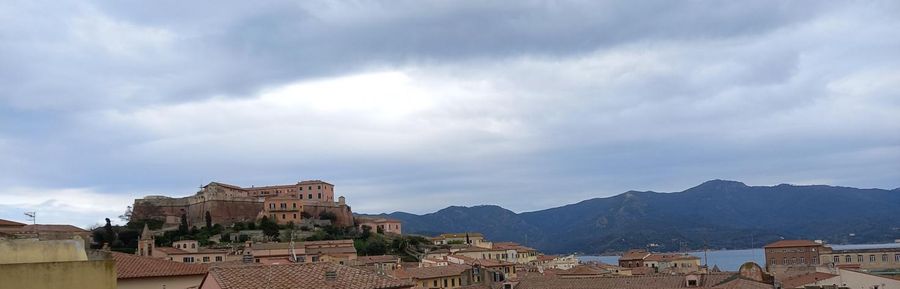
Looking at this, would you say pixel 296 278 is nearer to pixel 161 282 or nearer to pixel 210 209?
pixel 161 282

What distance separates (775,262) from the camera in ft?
328

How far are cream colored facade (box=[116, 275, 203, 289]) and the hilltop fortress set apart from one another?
100 meters

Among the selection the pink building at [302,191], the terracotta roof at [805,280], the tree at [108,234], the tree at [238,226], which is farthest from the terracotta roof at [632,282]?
the pink building at [302,191]

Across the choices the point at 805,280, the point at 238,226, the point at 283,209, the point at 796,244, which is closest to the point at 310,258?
the point at 238,226

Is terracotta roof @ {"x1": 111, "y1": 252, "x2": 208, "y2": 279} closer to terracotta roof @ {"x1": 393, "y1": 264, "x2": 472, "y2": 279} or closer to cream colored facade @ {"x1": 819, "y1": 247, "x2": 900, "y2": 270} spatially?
terracotta roof @ {"x1": 393, "y1": 264, "x2": 472, "y2": 279}

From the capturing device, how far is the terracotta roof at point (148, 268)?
24.2 meters

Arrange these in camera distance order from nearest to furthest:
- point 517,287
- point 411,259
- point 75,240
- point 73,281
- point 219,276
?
point 73,281
point 75,240
point 219,276
point 517,287
point 411,259

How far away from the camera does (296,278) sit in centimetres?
2036

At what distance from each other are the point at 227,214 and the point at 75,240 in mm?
121365

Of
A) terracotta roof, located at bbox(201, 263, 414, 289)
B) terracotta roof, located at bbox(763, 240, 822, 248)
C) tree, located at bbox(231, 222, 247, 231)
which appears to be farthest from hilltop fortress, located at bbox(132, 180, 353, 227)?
terracotta roof, located at bbox(201, 263, 414, 289)

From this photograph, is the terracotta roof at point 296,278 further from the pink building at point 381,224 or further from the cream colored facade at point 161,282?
the pink building at point 381,224

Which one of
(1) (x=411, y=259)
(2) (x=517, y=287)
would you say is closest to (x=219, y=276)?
(2) (x=517, y=287)

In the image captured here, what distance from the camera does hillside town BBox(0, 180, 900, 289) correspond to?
12.7 metres

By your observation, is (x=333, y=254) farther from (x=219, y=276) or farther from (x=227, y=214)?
(x=219, y=276)
